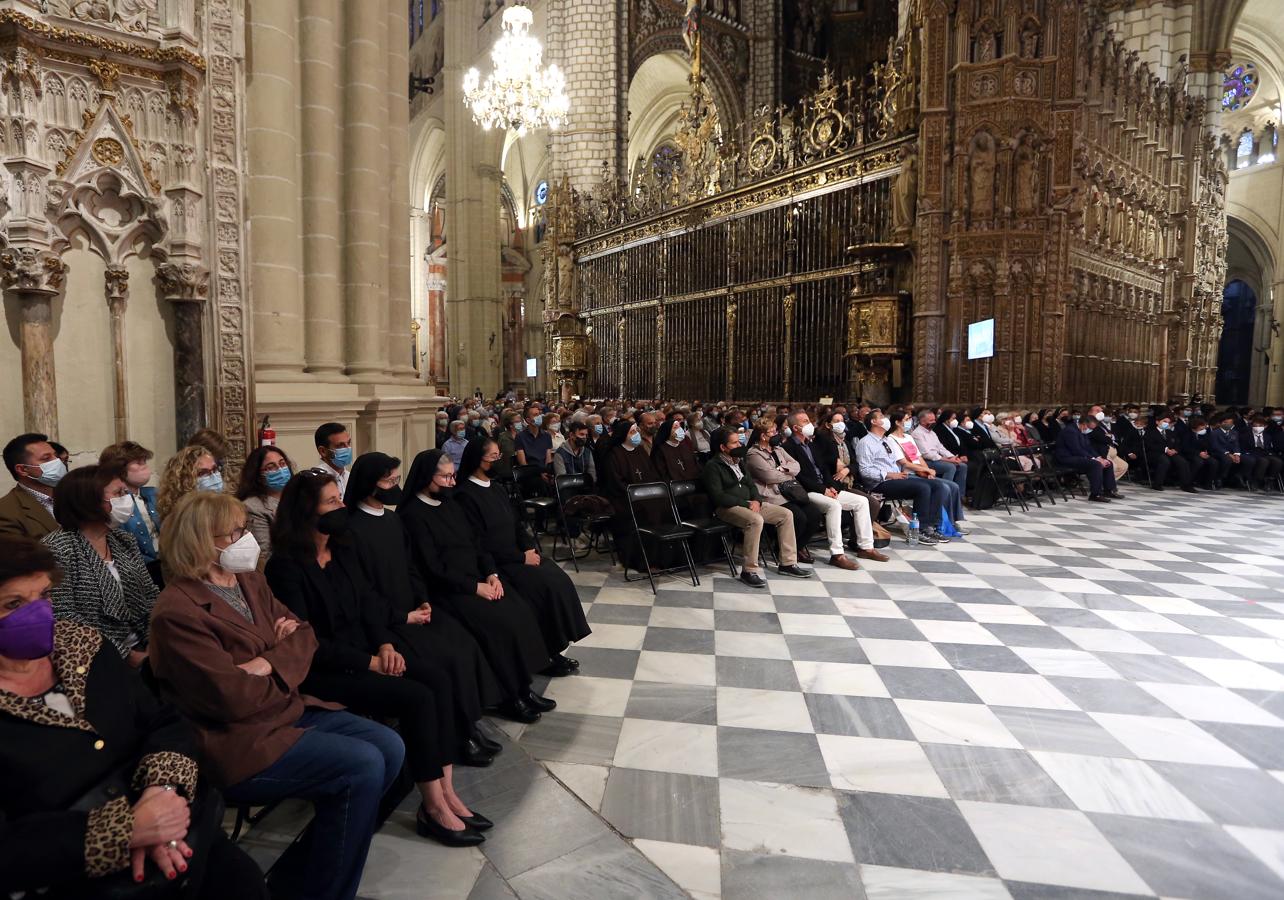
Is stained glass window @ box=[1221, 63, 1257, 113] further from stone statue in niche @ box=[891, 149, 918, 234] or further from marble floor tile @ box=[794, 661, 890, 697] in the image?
marble floor tile @ box=[794, 661, 890, 697]

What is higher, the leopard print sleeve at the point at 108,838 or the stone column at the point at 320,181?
the stone column at the point at 320,181

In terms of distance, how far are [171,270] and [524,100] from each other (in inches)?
458

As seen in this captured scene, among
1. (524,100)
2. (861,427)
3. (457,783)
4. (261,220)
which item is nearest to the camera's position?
(457,783)

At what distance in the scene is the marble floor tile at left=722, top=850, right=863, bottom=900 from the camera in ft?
7.20

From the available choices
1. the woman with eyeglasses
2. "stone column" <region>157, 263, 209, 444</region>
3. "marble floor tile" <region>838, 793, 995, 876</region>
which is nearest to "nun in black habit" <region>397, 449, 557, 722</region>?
the woman with eyeglasses

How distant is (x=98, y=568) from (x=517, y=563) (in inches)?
75.9

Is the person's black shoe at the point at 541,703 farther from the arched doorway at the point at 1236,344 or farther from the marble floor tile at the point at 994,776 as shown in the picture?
the arched doorway at the point at 1236,344

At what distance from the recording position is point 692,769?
9.58 feet

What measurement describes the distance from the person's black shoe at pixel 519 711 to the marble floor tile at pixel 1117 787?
7.53 ft

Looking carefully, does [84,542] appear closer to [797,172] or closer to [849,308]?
[849,308]

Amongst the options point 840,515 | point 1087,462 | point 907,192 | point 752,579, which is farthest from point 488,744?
point 907,192

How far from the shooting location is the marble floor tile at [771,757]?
2.86 metres

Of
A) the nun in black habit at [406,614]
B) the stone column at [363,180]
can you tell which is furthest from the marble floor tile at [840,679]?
the stone column at [363,180]

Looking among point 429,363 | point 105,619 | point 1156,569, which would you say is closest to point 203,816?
point 105,619
